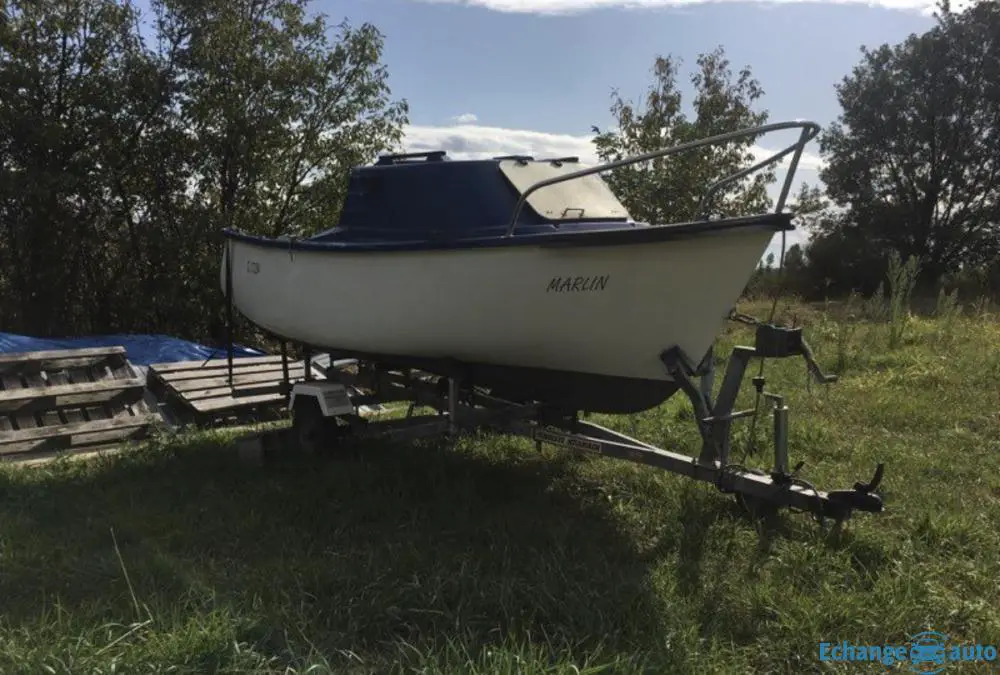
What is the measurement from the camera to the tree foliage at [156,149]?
869 centimetres

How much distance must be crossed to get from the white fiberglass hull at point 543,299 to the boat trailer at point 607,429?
0.73ft

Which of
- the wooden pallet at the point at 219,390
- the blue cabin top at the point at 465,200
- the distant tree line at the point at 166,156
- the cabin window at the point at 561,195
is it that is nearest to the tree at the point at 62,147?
the distant tree line at the point at 166,156

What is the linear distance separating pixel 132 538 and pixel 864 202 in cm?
2458

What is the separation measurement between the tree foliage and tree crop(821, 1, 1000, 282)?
1816cm

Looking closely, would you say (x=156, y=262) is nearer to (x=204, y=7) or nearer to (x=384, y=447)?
(x=204, y=7)

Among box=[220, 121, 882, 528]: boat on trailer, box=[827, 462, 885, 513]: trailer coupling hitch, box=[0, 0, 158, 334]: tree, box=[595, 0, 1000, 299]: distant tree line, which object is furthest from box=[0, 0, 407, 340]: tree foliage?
box=[595, 0, 1000, 299]: distant tree line

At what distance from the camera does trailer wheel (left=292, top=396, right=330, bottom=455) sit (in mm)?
5227

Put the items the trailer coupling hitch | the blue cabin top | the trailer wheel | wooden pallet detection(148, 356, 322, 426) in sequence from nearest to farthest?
the trailer coupling hitch → the blue cabin top → the trailer wheel → wooden pallet detection(148, 356, 322, 426)

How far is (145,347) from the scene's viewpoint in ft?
26.6

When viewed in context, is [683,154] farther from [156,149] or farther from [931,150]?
[931,150]

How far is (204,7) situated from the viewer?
9477 millimetres

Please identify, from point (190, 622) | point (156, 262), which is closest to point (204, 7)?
point (156, 262)

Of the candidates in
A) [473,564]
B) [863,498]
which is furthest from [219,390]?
[863,498]

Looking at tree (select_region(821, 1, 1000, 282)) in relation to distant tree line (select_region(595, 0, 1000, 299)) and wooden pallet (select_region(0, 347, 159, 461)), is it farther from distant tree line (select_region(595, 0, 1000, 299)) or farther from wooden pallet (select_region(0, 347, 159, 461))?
wooden pallet (select_region(0, 347, 159, 461))
